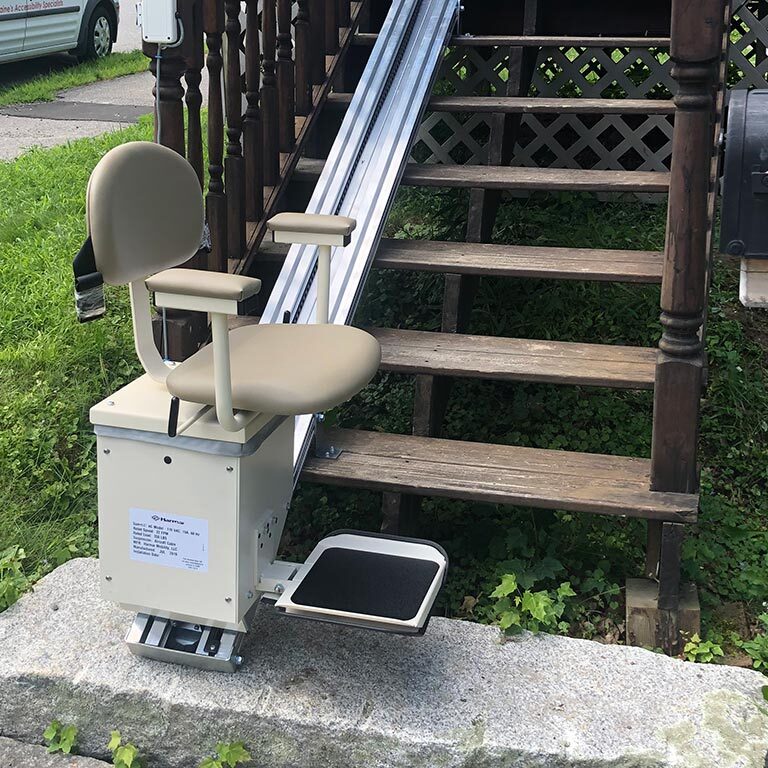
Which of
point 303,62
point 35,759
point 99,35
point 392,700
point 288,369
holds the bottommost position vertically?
point 35,759

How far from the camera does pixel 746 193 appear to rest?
2.28m

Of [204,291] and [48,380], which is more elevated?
Result: [204,291]

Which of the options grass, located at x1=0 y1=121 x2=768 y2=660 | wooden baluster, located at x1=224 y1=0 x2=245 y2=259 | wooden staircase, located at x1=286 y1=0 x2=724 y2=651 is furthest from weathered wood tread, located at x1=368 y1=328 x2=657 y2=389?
wooden baluster, located at x1=224 y1=0 x2=245 y2=259

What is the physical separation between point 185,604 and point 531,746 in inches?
33.2

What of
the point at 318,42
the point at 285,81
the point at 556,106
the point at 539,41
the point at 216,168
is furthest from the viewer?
the point at 539,41

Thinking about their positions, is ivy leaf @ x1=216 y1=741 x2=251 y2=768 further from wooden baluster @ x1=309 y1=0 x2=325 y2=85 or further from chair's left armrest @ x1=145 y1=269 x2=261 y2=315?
wooden baluster @ x1=309 y1=0 x2=325 y2=85

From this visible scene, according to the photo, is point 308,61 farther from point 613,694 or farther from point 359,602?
point 613,694

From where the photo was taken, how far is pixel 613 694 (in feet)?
8.26

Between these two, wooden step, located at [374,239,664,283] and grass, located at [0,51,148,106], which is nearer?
wooden step, located at [374,239,664,283]

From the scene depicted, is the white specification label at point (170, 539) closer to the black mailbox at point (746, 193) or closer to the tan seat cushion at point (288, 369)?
the tan seat cushion at point (288, 369)

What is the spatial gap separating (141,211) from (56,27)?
7992 mm

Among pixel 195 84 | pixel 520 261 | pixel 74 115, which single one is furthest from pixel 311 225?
pixel 74 115

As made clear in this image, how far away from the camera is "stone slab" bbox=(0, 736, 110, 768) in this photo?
255 centimetres

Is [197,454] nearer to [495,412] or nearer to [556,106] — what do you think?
[495,412]
